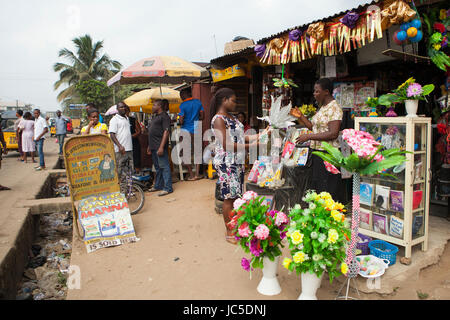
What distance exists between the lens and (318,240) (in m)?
2.27

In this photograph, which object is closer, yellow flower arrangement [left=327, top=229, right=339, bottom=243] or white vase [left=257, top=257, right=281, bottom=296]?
yellow flower arrangement [left=327, top=229, right=339, bottom=243]

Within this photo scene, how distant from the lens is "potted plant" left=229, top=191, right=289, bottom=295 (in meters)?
2.52

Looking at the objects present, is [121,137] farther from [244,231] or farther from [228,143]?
[244,231]

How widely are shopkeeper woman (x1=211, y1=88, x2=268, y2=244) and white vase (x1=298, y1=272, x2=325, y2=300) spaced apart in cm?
142

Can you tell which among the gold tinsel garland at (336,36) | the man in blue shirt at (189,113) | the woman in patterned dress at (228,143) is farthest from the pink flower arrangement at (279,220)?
the man in blue shirt at (189,113)

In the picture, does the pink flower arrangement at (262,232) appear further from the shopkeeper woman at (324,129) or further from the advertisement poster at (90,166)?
the advertisement poster at (90,166)

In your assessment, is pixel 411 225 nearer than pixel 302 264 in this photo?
No

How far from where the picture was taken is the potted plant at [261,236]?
2.52 m

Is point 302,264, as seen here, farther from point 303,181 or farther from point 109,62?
point 109,62

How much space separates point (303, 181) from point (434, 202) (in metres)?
2.23

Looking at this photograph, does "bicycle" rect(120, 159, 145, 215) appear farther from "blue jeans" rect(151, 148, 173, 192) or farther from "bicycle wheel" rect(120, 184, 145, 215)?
"blue jeans" rect(151, 148, 173, 192)

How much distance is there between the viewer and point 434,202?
4.75m

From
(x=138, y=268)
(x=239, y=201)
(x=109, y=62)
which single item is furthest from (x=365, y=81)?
(x=109, y=62)

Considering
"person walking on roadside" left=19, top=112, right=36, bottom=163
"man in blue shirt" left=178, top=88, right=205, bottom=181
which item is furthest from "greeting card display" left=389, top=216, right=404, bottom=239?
"person walking on roadside" left=19, top=112, right=36, bottom=163
